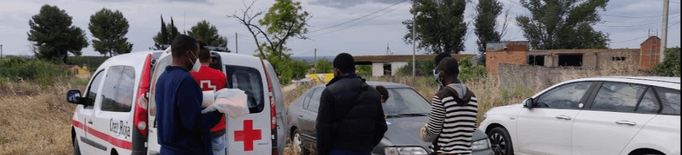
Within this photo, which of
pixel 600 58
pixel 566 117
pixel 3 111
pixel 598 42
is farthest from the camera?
pixel 598 42

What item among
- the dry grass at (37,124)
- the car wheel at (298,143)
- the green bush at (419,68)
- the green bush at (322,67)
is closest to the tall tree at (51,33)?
the green bush at (322,67)

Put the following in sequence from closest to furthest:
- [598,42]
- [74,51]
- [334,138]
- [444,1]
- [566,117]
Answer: [334,138] < [566,117] < [598,42] < [444,1] < [74,51]

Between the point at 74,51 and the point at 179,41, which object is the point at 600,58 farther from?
the point at 74,51

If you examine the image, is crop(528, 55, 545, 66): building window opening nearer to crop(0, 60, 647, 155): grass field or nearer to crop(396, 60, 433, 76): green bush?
crop(396, 60, 433, 76): green bush

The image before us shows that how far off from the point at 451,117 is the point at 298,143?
14.4 feet

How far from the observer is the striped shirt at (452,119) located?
159 inches

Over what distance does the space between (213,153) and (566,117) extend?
4.47 meters

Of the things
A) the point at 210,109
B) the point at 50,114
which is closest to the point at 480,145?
the point at 210,109

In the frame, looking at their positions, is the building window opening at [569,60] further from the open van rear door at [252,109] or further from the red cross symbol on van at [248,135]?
the red cross symbol on van at [248,135]

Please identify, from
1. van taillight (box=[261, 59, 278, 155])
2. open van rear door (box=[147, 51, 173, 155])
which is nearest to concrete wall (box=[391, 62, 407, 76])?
van taillight (box=[261, 59, 278, 155])

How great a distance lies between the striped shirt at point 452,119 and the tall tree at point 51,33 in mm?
64569

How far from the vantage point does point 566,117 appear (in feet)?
21.6

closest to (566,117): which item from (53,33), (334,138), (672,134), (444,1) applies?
(672,134)

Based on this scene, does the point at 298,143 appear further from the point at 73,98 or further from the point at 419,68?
the point at 419,68
